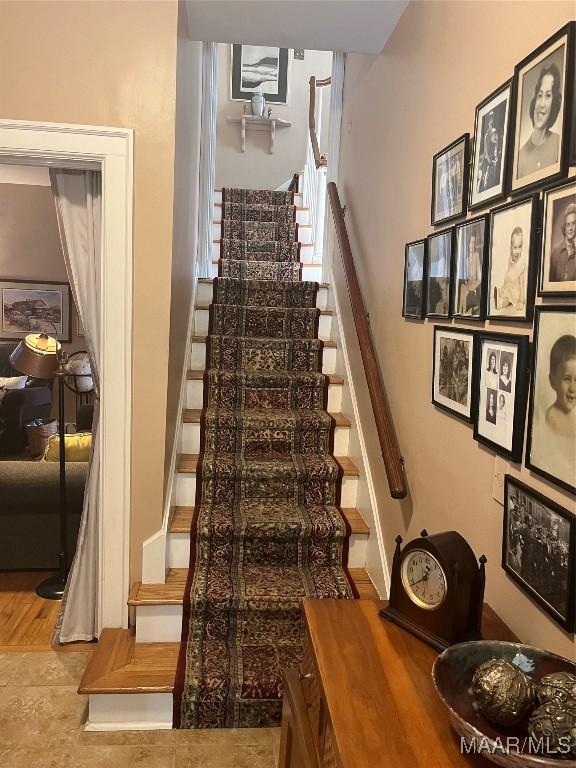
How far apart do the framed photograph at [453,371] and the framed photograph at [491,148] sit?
38 centimetres

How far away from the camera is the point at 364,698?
3.65 feet

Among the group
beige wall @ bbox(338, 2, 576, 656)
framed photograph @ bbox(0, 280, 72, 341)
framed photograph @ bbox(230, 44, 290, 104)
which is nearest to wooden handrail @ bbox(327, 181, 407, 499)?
beige wall @ bbox(338, 2, 576, 656)

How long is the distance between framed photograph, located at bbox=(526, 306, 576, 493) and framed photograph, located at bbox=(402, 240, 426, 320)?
0.85 metres

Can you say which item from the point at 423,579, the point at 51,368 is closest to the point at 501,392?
the point at 423,579

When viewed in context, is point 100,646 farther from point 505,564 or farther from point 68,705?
point 505,564

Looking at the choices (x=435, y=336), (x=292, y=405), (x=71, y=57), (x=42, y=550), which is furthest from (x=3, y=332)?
(x=435, y=336)

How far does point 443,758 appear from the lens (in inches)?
37.8

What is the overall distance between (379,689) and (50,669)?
6.34 feet

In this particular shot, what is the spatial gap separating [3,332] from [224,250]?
10.1 feet

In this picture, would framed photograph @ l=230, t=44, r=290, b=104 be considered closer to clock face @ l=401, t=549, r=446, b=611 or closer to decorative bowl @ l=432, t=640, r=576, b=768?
clock face @ l=401, t=549, r=446, b=611

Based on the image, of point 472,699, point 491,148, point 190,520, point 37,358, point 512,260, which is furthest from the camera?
point 37,358

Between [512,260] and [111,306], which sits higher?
[512,260]

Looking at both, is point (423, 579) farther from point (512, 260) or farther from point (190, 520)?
point (190, 520)

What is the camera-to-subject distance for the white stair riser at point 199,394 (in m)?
3.36
